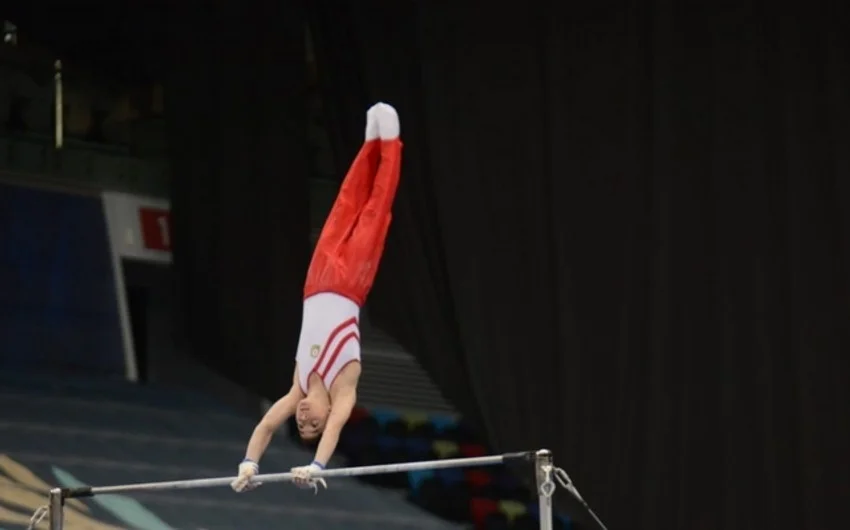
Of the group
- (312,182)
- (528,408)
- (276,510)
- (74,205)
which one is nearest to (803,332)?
(528,408)

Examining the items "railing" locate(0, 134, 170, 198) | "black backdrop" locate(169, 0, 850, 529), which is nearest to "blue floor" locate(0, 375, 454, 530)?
"black backdrop" locate(169, 0, 850, 529)

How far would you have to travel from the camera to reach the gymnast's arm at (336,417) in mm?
5801

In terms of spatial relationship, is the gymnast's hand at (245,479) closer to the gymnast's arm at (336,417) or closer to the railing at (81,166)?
the gymnast's arm at (336,417)

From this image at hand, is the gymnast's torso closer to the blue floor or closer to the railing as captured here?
the blue floor

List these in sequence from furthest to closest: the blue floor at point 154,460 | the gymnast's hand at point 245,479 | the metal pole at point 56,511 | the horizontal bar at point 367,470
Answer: the blue floor at point 154,460 → the metal pole at point 56,511 → the gymnast's hand at point 245,479 → the horizontal bar at point 367,470

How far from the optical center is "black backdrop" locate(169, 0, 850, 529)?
899 cm

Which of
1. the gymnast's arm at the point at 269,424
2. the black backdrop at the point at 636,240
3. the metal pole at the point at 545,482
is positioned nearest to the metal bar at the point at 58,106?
the black backdrop at the point at 636,240

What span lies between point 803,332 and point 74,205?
4981 mm

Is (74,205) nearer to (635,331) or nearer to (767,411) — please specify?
(635,331)

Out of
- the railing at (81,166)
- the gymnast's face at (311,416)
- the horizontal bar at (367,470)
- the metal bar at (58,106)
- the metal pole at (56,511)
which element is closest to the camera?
the horizontal bar at (367,470)

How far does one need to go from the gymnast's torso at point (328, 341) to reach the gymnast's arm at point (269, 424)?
56mm

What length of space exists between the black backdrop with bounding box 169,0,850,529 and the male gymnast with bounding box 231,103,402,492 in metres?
3.34

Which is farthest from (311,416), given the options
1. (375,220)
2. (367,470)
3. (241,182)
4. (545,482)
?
(241,182)

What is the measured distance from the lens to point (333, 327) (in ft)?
19.7
